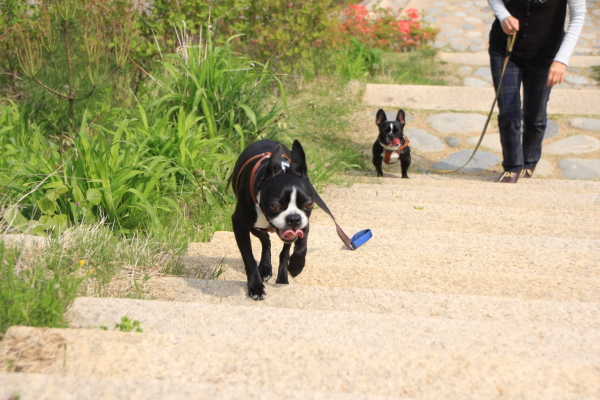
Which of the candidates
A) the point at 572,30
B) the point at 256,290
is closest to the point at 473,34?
the point at 572,30

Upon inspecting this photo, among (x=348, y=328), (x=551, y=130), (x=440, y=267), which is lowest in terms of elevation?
(x=551, y=130)

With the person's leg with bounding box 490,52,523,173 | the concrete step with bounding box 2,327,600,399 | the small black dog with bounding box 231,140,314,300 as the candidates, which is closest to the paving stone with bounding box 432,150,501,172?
the person's leg with bounding box 490,52,523,173

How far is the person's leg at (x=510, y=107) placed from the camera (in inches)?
225

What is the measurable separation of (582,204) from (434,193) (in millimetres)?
1179

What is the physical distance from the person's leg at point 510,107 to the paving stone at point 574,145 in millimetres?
1820

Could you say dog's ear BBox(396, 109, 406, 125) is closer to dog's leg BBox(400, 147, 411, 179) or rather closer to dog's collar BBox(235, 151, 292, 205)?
dog's leg BBox(400, 147, 411, 179)

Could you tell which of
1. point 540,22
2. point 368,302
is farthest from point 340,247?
point 540,22

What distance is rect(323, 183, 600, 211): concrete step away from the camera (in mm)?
4980

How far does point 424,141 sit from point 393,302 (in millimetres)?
5658

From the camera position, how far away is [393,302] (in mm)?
2654

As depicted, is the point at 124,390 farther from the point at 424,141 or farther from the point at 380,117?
the point at 424,141

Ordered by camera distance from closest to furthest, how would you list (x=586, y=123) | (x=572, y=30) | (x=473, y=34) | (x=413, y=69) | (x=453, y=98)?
(x=572, y=30), (x=586, y=123), (x=453, y=98), (x=413, y=69), (x=473, y=34)

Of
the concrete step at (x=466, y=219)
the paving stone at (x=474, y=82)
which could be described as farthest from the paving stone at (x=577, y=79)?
the concrete step at (x=466, y=219)

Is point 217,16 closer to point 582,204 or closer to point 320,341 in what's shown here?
point 582,204
